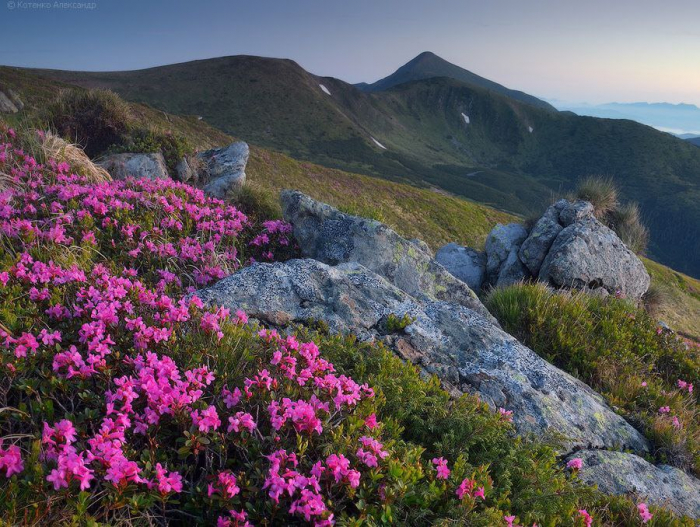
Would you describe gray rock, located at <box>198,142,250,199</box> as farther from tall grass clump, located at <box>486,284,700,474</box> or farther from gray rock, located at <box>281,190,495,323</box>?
tall grass clump, located at <box>486,284,700,474</box>

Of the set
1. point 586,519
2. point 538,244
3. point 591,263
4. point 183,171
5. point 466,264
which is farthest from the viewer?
point 466,264

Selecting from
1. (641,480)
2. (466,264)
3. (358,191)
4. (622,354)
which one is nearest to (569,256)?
(466,264)

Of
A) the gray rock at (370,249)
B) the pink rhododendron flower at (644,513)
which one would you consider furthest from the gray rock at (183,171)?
the pink rhododendron flower at (644,513)

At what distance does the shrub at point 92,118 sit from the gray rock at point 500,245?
14356mm

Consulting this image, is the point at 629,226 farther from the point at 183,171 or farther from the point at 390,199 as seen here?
the point at 390,199

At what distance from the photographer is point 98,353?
3357mm

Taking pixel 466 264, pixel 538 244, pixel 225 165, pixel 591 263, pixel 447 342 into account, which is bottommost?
pixel 466 264

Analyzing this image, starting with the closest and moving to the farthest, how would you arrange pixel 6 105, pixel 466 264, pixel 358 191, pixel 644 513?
pixel 644 513, pixel 466 264, pixel 6 105, pixel 358 191

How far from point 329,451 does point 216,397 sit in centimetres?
98

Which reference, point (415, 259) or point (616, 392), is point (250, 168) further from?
point (616, 392)

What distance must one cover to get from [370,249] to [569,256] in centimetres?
723

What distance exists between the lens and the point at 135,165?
13.8 meters

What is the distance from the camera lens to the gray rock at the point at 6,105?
24828mm

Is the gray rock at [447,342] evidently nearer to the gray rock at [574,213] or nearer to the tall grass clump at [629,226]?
the gray rock at [574,213]
